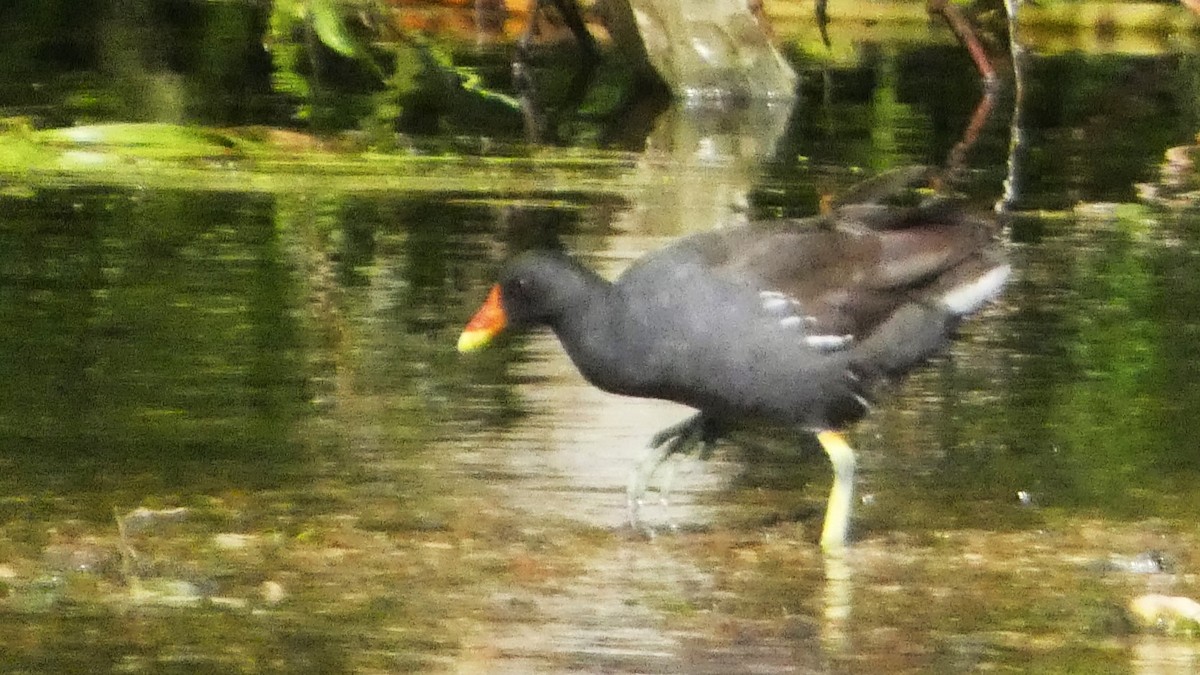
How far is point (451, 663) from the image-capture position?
3357 mm

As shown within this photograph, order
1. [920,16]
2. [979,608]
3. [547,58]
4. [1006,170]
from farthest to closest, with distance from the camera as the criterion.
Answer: [920,16] < [547,58] < [1006,170] < [979,608]

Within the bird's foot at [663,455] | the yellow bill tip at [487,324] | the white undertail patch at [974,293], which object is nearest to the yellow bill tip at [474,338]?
the yellow bill tip at [487,324]

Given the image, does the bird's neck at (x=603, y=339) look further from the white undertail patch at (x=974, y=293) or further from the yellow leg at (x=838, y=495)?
the white undertail patch at (x=974, y=293)

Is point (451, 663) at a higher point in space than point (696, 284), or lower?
lower

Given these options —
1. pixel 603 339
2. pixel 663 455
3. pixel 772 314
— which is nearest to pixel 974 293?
pixel 772 314

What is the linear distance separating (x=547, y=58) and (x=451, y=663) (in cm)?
1030

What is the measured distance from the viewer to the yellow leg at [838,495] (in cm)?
413

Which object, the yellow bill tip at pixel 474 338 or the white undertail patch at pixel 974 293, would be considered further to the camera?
the white undertail patch at pixel 974 293

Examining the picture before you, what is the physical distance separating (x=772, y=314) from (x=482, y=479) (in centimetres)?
82

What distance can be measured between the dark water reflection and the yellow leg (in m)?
0.07

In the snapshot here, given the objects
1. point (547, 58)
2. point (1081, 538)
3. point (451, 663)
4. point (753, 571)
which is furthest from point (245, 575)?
point (547, 58)

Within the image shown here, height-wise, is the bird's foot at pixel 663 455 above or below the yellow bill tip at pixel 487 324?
below

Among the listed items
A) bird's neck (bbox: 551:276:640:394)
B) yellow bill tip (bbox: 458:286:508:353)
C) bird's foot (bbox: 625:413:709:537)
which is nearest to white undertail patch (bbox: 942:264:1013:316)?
bird's foot (bbox: 625:413:709:537)

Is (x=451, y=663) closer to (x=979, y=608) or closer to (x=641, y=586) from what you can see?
(x=641, y=586)
